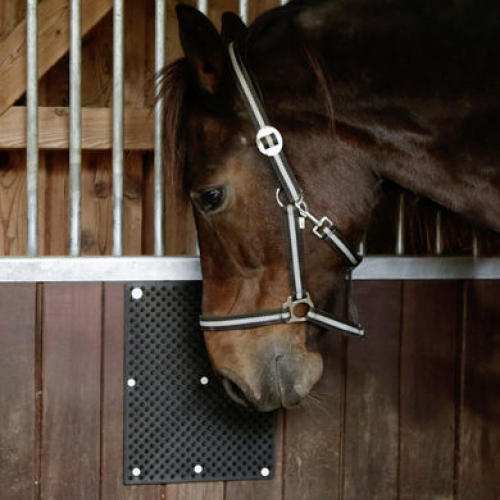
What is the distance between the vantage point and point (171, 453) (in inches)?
61.0

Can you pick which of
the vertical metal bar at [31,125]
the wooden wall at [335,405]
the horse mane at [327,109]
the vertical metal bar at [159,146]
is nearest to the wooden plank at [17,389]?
the wooden wall at [335,405]

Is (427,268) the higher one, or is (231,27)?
(231,27)

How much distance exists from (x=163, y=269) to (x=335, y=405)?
1.53ft

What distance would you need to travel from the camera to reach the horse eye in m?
1.25

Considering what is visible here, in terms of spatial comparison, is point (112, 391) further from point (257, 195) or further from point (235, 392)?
point (257, 195)

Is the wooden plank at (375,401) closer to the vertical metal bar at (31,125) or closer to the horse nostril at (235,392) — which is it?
the horse nostril at (235,392)

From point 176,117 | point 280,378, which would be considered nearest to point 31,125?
point 176,117

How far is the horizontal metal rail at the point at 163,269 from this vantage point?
1.48 meters

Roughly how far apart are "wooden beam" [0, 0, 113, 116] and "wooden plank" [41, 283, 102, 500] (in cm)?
49

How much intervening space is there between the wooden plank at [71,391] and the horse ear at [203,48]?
1.64 feet

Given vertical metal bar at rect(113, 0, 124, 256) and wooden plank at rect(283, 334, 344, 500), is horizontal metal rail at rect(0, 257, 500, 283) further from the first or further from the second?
Result: wooden plank at rect(283, 334, 344, 500)

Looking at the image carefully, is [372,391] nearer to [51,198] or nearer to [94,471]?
[94,471]

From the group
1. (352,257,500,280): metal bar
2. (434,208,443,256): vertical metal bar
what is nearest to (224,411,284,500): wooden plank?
(352,257,500,280): metal bar

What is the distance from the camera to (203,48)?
124cm
